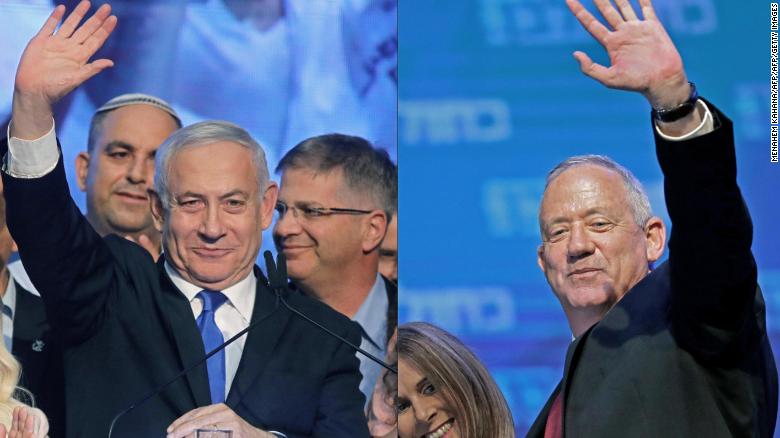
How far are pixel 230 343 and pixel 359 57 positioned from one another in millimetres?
1010

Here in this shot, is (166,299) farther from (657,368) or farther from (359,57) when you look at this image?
(657,368)

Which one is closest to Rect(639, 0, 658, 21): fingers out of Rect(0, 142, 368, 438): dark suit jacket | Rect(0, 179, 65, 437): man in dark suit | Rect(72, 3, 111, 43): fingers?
Rect(0, 142, 368, 438): dark suit jacket

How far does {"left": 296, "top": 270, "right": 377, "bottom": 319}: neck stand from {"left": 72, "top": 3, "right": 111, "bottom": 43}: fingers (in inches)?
39.9

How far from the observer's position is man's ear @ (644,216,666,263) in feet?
10.3

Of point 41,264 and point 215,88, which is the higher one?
point 215,88

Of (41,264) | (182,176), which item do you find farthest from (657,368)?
(41,264)

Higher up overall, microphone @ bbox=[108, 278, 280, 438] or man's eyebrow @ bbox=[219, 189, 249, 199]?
man's eyebrow @ bbox=[219, 189, 249, 199]

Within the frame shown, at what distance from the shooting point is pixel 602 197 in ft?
10.3

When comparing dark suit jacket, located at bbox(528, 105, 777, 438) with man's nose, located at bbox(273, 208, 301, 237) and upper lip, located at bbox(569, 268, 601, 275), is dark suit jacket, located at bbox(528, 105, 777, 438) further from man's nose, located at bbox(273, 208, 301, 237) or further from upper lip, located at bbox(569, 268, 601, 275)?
man's nose, located at bbox(273, 208, 301, 237)

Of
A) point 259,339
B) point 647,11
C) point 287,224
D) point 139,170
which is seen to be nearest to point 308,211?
point 287,224

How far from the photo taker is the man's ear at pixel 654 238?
3.14m

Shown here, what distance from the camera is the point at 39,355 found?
3285 millimetres

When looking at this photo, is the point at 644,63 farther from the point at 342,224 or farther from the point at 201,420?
the point at 201,420

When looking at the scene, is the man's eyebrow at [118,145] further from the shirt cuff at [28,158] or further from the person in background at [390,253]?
the person in background at [390,253]
